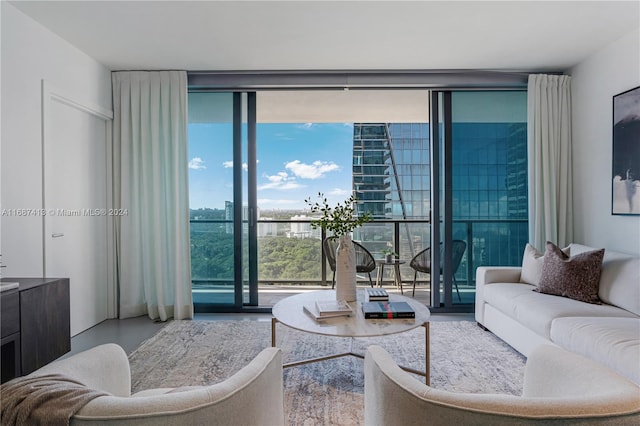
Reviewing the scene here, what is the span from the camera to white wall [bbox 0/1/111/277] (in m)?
2.58

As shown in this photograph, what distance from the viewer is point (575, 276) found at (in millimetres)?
2701

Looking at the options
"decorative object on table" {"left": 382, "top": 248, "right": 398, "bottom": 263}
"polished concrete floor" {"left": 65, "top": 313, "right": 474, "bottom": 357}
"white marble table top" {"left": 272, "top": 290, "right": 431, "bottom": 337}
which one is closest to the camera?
"white marble table top" {"left": 272, "top": 290, "right": 431, "bottom": 337}

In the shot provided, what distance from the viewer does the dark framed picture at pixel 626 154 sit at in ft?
9.68

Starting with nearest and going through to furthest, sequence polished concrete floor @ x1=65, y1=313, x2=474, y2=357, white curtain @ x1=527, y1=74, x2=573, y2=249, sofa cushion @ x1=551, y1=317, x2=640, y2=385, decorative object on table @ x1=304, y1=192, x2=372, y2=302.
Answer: sofa cushion @ x1=551, y1=317, x2=640, y2=385
decorative object on table @ x1=304, y1=192, x2=372, y2=302
polished concrete floor @ x1=65, y1=313, x2=474, y2=357
white curtain @ x1=527, y1=74, x2=573, y2=249

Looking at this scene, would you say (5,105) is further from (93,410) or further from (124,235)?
(93,410)

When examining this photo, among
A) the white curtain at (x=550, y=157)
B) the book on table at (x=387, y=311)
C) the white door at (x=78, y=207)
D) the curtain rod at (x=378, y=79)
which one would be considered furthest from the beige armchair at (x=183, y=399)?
the white curtain at (x=550, y=157)

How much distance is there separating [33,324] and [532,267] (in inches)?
145

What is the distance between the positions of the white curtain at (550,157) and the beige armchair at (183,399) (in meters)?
3.51

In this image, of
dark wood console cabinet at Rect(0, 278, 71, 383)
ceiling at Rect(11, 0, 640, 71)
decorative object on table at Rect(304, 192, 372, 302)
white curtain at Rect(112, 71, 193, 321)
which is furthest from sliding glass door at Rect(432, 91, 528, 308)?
dark wood console cabinet at Rect(0, 278, 71, 383)

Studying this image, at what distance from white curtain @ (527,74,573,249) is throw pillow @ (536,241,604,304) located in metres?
1.06

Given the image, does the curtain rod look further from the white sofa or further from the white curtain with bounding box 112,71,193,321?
the white sofa

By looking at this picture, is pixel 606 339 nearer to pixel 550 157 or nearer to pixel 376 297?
pixel 376 297

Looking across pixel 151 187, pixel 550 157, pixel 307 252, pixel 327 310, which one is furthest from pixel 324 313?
pixel 307 252

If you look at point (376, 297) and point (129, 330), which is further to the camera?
point (129, 330)
